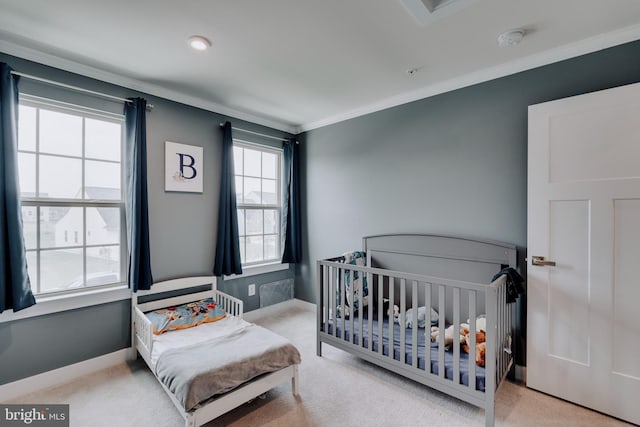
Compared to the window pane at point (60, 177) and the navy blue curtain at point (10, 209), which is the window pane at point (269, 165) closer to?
the window pane at point (60, 177)

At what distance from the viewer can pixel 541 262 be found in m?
2.01

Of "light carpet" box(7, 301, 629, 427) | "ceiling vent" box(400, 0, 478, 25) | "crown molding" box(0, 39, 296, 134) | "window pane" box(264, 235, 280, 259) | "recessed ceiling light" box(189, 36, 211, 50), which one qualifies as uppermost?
"ceiling vent" box(400, 0, 478, 25)

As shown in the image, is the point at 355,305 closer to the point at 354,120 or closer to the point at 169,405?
the point at 169,405

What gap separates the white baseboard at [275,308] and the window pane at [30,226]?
6.64ft

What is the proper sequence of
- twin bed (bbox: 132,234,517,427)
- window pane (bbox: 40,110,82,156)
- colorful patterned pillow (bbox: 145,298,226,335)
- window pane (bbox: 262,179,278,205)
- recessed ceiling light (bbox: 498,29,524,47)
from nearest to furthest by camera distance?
twin bed (bbox: 132,234,517,427), recessed ceiling light (bbox: 498,29,524,47), window pane (bbox: 40,110,82,156), colorful patterned pillow (bbox: 145,298,226,335), window pane (bbox: 262,179,278,205)

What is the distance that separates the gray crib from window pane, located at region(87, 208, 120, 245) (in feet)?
5.98

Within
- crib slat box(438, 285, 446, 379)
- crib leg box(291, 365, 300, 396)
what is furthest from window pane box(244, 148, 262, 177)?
crib slat box(438, 285, 446, 379)

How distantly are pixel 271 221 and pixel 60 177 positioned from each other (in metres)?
2.12

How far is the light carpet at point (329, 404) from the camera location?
5.74ft

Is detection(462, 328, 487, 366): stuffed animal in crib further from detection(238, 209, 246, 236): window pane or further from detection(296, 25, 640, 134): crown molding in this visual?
detection(238, 209, 246, 236): window pane

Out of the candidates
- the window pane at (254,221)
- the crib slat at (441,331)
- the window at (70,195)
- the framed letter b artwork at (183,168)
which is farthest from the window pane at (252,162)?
the crib slat at (441,331)

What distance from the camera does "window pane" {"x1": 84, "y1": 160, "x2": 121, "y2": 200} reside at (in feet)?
7.75

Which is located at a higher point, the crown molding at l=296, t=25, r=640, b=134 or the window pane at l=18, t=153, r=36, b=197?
the crown molding at l=296, t=25, r=640, b=134

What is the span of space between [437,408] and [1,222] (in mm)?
3100
